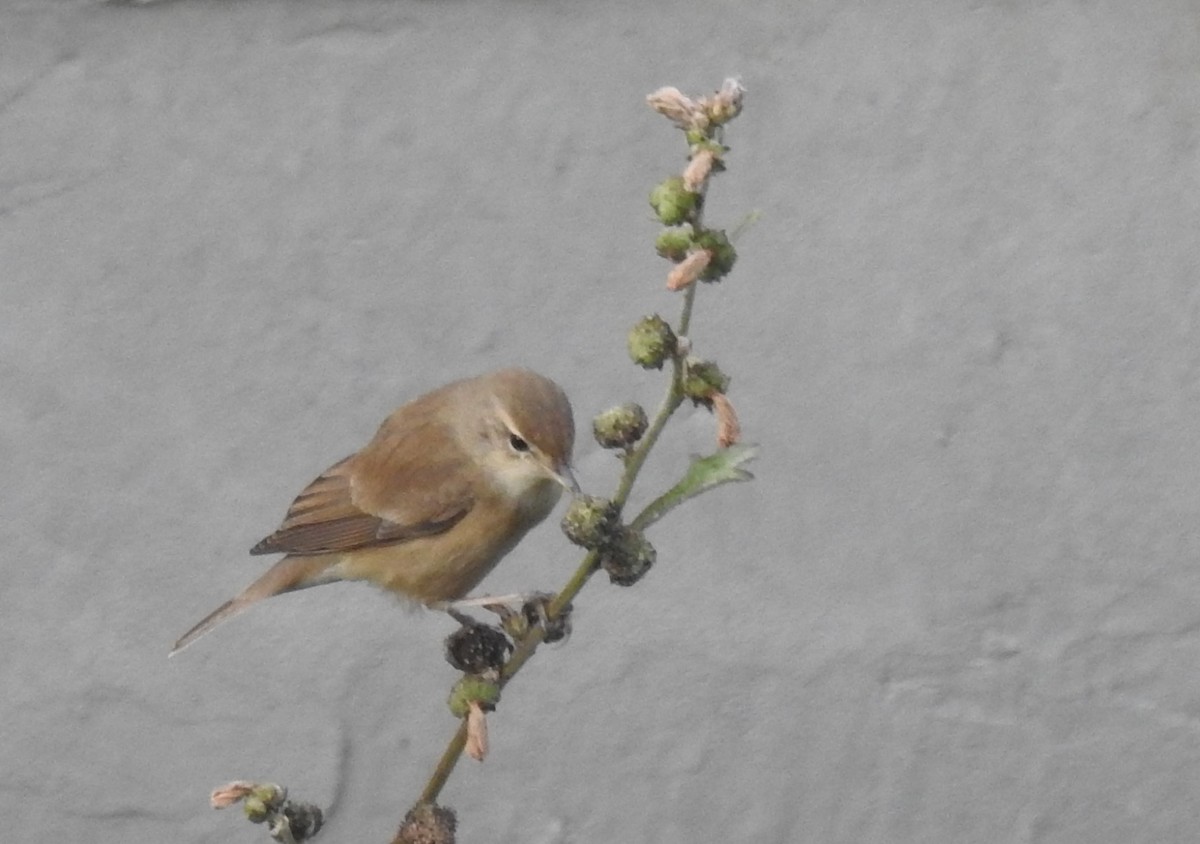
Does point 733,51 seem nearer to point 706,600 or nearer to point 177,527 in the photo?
point 706,600

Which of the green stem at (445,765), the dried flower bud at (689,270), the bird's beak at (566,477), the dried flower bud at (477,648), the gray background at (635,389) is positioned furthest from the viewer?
the gray background at (635,389)

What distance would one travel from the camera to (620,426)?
0.85 m

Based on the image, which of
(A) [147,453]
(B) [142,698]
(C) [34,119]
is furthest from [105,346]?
(B) [142,698]

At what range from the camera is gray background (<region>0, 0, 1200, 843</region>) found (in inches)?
95.2

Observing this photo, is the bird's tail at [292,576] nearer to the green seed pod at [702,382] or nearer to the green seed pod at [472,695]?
the green seed pod at [472,695]

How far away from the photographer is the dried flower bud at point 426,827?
87cm

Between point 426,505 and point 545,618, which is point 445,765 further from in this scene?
point 426,505

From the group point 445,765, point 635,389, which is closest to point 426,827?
point 445,765

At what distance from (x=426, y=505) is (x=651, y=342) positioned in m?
1.14

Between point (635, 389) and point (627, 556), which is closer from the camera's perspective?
point (627, 556)

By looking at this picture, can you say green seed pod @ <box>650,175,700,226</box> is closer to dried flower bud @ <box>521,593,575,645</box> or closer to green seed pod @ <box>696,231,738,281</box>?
green seed pod @ <box>696,231,738,281</box>

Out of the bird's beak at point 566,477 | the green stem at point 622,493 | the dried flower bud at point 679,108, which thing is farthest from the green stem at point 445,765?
the bird's beak at point 566,477

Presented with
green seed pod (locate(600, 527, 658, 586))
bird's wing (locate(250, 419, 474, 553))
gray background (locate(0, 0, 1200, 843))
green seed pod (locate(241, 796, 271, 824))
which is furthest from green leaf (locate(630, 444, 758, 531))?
gray background (locate(0, 0, 1200, 843))

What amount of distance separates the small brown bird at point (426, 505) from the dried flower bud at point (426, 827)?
94cm
